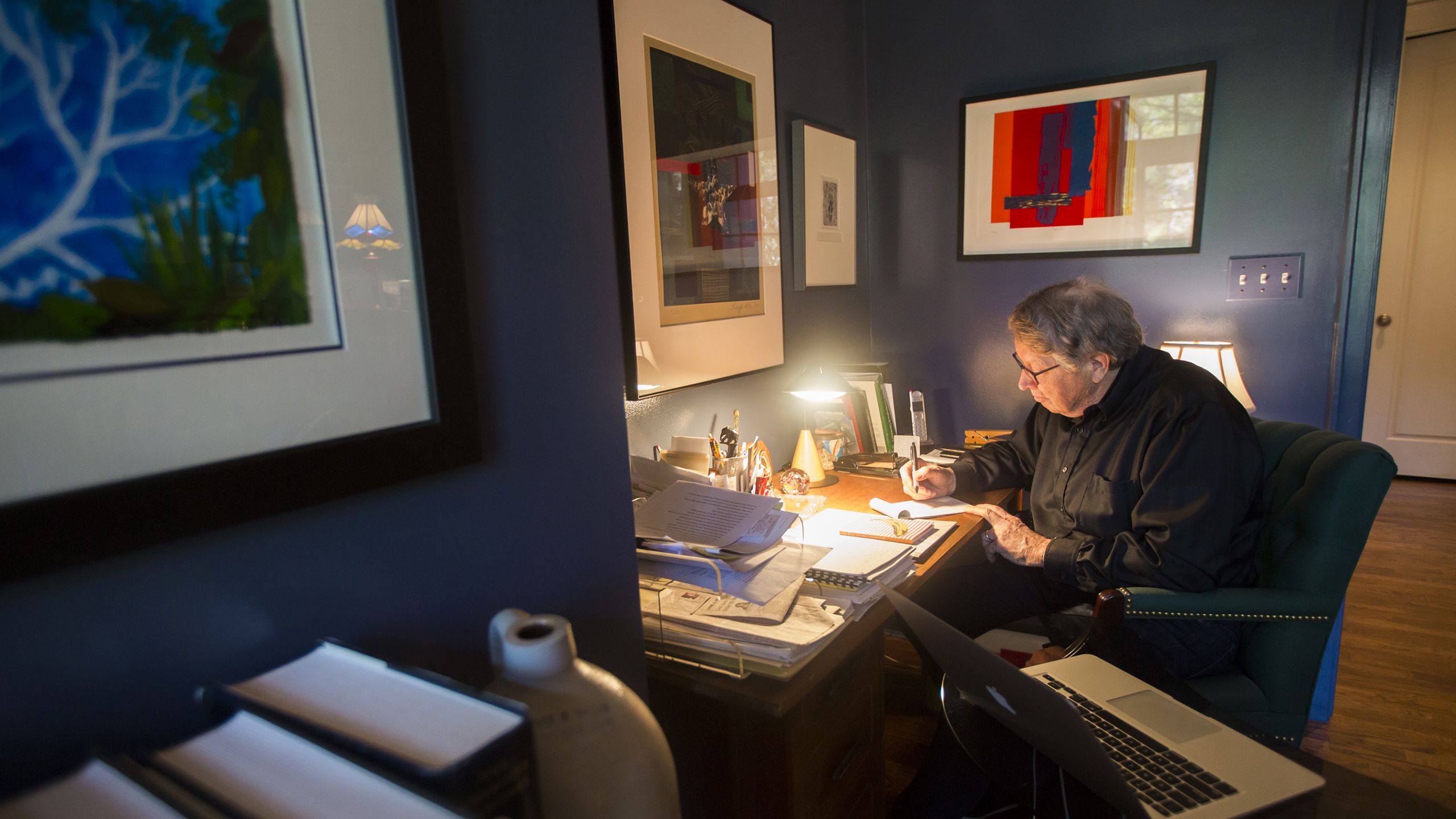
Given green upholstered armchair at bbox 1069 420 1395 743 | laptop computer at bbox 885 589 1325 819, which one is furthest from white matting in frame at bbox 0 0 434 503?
green upholstered armchair at bbox 1069 420 1395 743

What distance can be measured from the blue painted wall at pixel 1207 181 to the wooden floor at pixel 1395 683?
0.97 metres

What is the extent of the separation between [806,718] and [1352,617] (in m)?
3.08

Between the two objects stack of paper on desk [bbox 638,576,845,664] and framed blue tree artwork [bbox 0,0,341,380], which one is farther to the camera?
stack of paper on desk [bbox 638,576,845,664]

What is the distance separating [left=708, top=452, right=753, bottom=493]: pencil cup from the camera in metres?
1.75

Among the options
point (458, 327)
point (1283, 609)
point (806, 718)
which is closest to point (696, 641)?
point (806, 718)

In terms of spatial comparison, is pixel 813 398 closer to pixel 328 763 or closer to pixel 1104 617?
pixel 1104 617

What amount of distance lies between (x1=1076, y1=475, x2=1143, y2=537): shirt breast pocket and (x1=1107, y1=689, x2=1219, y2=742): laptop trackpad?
2.18 ft

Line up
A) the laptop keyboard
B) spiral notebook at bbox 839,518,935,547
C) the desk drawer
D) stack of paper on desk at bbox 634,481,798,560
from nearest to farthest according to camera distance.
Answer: the laptop keyboard < the desk drawer < stack of paper on desk at bbox 634,481,798,560 < spiral notebook at bbox 839,518,935,547

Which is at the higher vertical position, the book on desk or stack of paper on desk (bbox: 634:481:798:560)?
the book on desk

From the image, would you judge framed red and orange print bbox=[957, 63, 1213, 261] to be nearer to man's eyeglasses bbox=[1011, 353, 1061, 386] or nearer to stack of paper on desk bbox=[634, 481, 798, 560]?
man's eyeglasses bbox=[1011, 353, 1061, 386]

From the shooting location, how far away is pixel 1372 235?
2289 millimetres

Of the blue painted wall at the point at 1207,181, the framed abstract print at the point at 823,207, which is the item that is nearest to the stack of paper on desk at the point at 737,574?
the framed abstract print at the point at 823,207

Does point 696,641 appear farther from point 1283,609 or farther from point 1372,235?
point 1372,235

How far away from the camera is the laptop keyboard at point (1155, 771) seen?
1.07 meters
